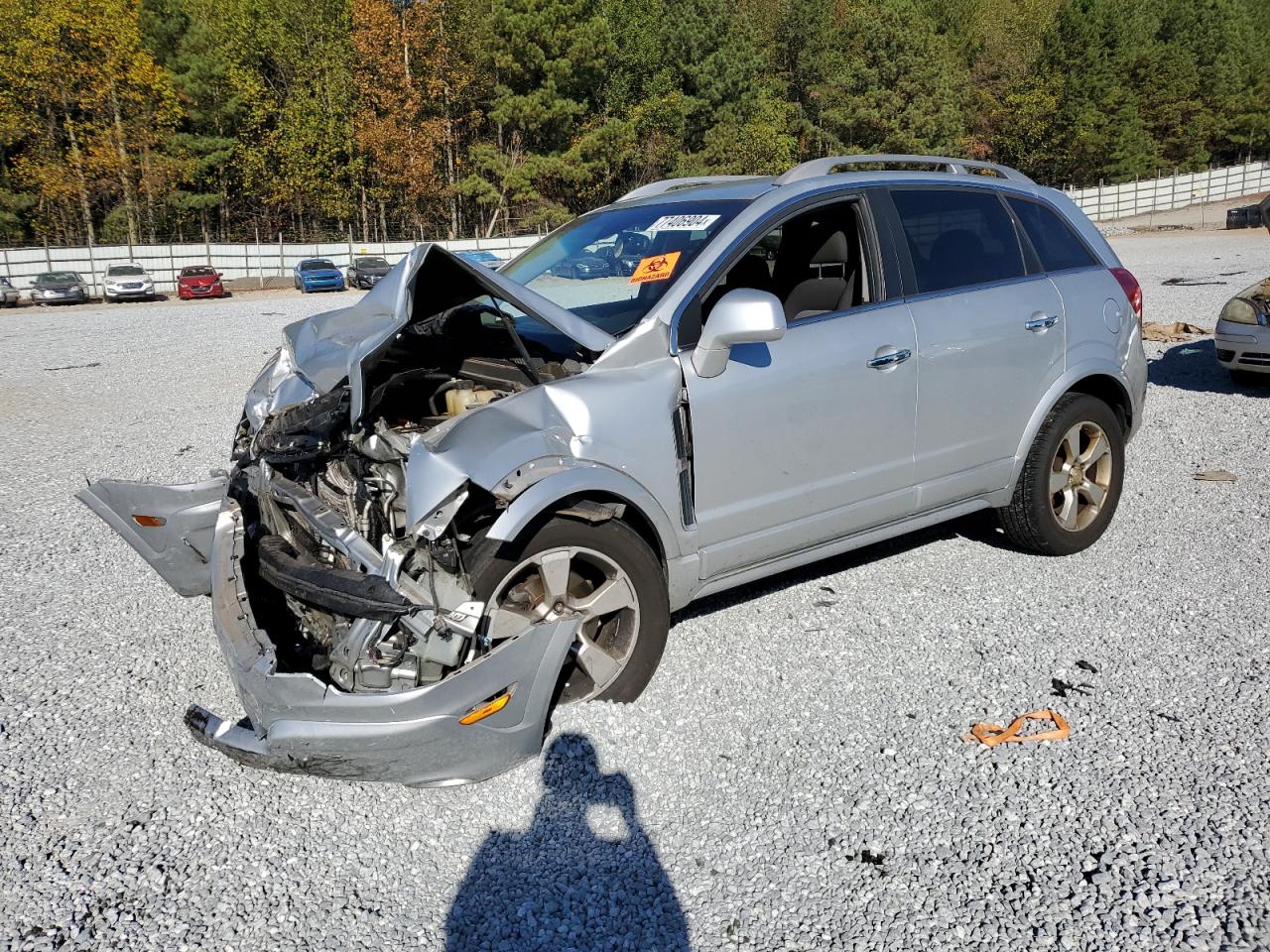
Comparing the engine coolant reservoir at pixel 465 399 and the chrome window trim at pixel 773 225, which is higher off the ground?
the chrome window trim at pixel 773 225

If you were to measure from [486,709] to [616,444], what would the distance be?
1013mm

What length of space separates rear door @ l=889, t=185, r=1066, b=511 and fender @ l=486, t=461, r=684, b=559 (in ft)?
4.48

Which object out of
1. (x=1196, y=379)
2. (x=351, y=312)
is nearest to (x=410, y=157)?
(x=1196, y=379)

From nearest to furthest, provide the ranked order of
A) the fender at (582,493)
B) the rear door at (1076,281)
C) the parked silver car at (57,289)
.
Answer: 1. the fender at (582,493)
2. the rear door at (1076,281)
3. the parked silver car at (57,289)

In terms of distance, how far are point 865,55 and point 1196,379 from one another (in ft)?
183

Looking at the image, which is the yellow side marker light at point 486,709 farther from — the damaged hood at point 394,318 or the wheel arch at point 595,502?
Answer: the damaged hood at point 394,318

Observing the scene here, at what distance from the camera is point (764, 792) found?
316 cm

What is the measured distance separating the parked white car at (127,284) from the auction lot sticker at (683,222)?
33145mm

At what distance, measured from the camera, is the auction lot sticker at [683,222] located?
411 cm

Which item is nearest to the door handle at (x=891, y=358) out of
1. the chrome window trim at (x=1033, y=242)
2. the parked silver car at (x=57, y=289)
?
the chrome window trim at (x=1033, y=242)

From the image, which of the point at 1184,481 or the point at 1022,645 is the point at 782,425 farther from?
the point at 1184,481

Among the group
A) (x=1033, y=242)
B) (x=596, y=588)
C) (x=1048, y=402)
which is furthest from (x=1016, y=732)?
(x=1033, y=242)

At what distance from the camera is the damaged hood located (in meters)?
A: 3.42

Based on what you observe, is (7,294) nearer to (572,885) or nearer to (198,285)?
(198,285)
